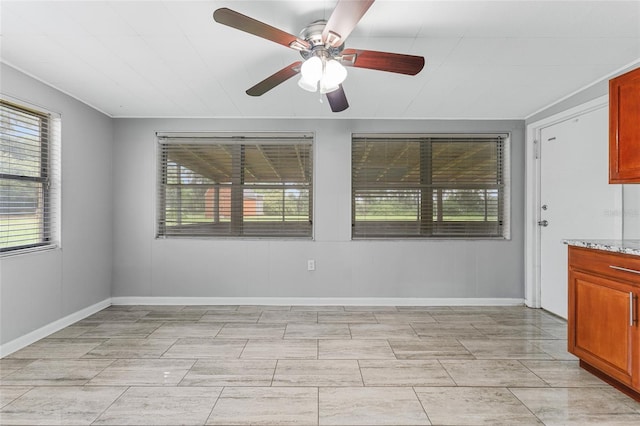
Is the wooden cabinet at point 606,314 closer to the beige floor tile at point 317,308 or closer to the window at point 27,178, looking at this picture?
the beige floor tile at point 317,308

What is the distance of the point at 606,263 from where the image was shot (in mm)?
2338

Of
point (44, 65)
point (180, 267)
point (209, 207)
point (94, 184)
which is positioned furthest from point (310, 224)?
point (44, 65)

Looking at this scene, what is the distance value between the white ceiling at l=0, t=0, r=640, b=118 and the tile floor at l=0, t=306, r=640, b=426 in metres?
2.17

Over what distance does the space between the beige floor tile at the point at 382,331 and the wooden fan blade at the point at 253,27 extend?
238cm

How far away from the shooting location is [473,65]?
270 centimetres

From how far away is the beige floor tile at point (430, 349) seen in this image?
2771mm

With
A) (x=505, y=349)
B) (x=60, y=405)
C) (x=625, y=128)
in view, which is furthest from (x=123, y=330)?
(x=625, y=128)

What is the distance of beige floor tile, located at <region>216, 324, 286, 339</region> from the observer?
10.5 ft

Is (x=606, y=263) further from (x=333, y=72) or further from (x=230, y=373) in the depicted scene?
(x=230, y=373)

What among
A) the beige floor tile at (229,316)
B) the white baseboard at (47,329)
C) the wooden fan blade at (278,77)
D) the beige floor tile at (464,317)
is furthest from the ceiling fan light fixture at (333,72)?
the white baseboard at (47,329)

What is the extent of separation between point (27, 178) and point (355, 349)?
3003mm

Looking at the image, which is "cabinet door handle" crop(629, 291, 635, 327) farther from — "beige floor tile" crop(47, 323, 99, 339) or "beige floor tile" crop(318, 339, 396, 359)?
"beige floor tile" crop(47, 323, 99, 339)

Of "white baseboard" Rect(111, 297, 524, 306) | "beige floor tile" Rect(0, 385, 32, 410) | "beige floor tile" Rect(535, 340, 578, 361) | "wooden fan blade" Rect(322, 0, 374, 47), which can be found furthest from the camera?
"white baseboard" Rect(111, 297, 524, 306)

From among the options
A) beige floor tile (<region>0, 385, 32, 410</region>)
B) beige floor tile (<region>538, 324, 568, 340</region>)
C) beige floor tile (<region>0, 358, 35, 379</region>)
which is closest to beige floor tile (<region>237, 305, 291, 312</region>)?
beige floor tile (<region>0, 358, 35, 379</region>)
